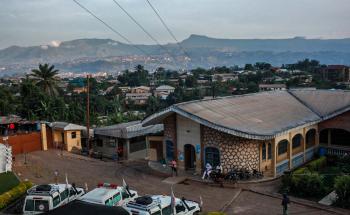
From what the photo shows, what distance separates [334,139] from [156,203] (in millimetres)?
19777

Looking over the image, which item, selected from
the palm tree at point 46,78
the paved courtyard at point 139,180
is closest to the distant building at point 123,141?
the paved courtyard at point 139,180

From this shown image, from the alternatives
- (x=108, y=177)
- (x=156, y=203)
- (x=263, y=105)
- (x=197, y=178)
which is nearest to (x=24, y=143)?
(x=108, y=177)

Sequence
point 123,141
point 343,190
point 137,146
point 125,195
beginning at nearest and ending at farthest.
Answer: point 125,195 → point 343,190 → point 123,141 → point 137,146

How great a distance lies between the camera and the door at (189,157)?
87.7 ft

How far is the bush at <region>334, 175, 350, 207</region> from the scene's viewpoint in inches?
738

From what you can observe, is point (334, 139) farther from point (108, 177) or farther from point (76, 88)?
point (76, 88)

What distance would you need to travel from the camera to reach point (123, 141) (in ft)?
116

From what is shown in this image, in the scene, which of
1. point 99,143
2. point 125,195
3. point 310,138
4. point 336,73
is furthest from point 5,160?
point 336,73

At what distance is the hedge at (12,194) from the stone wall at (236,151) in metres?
11.2

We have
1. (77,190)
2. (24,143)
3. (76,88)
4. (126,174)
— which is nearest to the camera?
(77,190)

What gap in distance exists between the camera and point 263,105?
99.5ft

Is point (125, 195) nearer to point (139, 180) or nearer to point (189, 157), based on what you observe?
point (139, 180)

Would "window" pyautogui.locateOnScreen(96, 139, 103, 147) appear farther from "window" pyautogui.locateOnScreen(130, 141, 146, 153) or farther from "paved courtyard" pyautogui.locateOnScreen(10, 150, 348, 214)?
"paved courtyard" pyautogui.locateOnScreen(10, 150, 348, 214)

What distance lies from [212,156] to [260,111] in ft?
18.4
